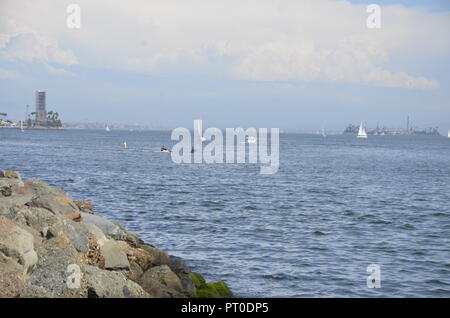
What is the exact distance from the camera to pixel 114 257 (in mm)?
12727

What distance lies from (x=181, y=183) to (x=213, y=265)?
26436mm

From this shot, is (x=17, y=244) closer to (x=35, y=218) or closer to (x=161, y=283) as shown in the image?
(x=35, y=218)

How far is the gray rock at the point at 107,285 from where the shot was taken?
403 inches

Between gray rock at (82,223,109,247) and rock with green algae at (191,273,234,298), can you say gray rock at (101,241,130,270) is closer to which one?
gray rock at (82,223,109,247)

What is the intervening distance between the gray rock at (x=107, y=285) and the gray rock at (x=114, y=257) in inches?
65.5

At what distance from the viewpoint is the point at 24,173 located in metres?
47.6

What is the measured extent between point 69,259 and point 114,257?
2.28m

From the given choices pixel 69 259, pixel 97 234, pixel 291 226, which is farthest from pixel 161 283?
pixel 291 226

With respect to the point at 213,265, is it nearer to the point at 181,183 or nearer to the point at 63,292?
the point at 63,292

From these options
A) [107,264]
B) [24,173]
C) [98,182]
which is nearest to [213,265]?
[107,264]

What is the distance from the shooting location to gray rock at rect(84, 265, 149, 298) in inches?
403

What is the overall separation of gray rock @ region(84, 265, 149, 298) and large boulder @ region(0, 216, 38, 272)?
0.99m

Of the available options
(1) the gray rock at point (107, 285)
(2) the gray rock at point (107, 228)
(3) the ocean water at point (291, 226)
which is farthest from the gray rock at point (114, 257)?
(3) the ocean water at point (291, 226)

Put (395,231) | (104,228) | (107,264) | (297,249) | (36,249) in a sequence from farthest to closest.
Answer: (395,231) < (297,249) < (104,228) < (107,264) < (36,249)
